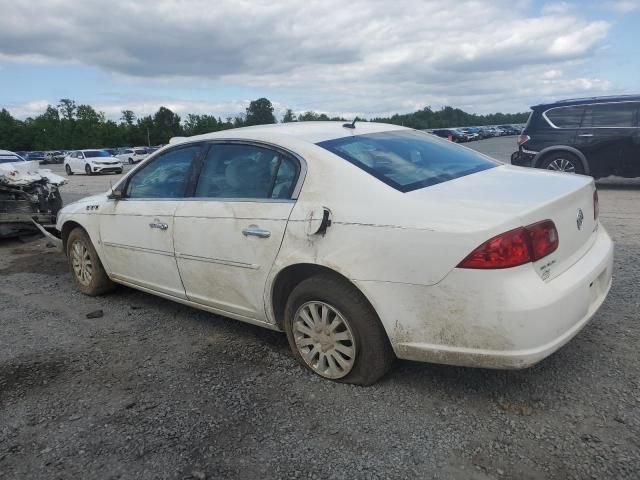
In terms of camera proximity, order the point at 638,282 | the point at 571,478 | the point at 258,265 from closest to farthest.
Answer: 1. the point at 571,478
2. the point at 258,265
3. the point at 638,282

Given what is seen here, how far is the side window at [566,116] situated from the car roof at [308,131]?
25.1 ft

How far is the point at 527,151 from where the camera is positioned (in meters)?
10.8

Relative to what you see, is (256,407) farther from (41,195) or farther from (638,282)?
(41,195)

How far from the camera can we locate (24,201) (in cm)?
798

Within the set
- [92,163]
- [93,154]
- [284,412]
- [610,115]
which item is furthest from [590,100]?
[93,154]

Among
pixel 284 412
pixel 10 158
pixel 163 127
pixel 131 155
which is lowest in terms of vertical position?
pixel 284 412

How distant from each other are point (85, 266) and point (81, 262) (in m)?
0.08

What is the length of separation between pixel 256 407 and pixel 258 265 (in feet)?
2.75

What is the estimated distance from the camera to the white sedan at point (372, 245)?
8.22 ft

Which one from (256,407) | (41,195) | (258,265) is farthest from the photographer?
(41,195)

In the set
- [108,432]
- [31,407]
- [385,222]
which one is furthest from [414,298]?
[31,407]

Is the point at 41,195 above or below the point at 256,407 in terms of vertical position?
above

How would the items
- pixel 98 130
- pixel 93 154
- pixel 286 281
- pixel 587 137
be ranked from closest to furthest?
pixel 286 281 → pixel 587 137 → pixel 93 154 → pixel 98 130

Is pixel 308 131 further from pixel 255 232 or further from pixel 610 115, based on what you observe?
pixel 610 115
